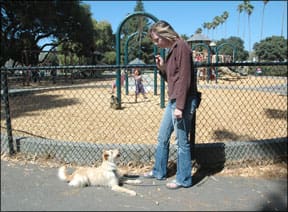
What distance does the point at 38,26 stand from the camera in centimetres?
2619

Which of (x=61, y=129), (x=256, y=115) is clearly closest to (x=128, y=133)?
(x=61, y=129)

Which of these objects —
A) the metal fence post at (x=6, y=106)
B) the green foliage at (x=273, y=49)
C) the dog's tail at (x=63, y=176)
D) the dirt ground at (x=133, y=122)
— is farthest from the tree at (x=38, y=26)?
the green foliage at (x=273, y=49)

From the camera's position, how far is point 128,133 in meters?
5.22

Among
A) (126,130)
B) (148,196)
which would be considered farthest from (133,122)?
(148,196)

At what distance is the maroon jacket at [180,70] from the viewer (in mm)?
2822

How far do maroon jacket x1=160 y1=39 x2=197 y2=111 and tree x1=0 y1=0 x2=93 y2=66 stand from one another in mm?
19906

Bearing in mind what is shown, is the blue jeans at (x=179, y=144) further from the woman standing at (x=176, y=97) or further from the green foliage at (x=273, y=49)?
the green foliage at (x=273, y=49)

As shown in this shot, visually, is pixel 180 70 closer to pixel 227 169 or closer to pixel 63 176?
pixel 227 169

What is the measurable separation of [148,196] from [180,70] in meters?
1.33

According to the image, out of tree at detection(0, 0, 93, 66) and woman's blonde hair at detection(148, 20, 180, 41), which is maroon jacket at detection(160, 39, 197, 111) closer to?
woman's blonde hair at detection(148, 20, 180, 41)

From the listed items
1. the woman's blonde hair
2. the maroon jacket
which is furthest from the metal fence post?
the maroon jacket

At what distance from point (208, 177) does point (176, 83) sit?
130 cm

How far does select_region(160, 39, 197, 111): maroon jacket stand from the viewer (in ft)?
9.26

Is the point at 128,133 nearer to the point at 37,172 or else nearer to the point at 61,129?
the point at 61,129
